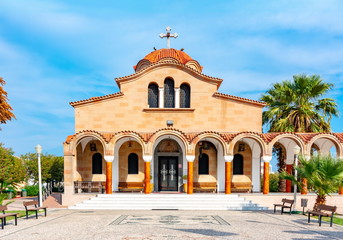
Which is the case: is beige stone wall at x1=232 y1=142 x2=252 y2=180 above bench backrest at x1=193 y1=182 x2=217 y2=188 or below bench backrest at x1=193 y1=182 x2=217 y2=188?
above

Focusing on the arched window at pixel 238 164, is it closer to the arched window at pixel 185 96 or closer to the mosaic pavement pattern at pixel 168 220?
the arched window at pixel 185 96

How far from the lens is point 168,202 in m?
19.3

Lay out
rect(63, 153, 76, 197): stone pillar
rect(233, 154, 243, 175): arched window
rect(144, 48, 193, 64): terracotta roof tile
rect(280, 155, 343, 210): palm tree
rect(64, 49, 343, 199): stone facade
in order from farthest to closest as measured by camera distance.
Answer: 1. rect(144, 48, 193, 64): terracotta roof tile
2. rect(233, 154, 243, 175): arched window
3. rect(64, 49, 343, 199): stone facade
4. rect(63, 153, 76, 197): stone pillar
5. rect(280, 155, 343, 210): palm tree

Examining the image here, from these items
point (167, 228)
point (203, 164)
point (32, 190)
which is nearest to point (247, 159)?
point (203, 164)

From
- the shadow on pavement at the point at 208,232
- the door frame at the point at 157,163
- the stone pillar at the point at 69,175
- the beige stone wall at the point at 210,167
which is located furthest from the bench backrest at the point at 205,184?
the shadow on pavement at the point at 208,232

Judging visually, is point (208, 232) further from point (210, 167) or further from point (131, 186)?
point (131, 186)

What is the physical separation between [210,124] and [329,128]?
10380 mm

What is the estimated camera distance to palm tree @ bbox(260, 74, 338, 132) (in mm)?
25078

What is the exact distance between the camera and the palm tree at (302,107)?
82.3 ft

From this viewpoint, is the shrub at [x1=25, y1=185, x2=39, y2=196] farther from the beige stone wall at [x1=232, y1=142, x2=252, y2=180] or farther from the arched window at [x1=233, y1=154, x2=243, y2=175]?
the beige stone wall at [x1=232, y1=142, x2=252, y2=180]

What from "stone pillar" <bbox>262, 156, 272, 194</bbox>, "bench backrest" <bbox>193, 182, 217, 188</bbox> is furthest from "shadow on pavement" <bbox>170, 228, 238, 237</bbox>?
"bench backrest" <bbox>193, 182, 217, 188</bbox>

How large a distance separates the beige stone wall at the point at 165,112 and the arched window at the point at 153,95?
45cm

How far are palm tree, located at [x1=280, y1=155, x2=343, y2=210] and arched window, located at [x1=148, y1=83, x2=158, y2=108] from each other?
36.7ft

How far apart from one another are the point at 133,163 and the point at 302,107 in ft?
47.1
